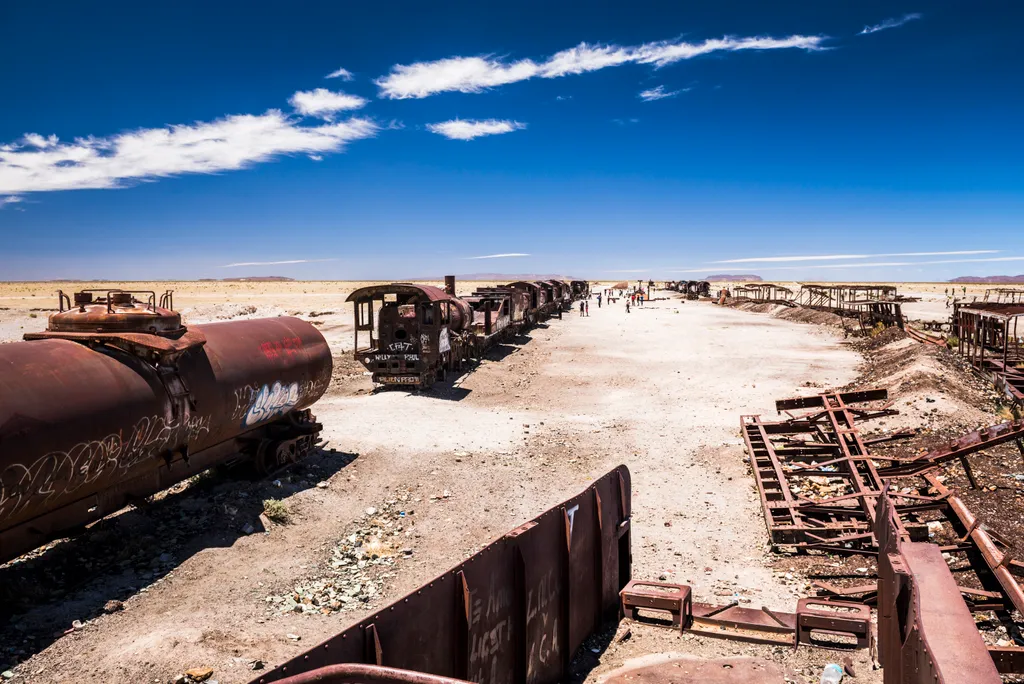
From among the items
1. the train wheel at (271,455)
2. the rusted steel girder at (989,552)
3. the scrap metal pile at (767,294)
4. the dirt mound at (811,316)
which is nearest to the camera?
the rusted steel girder at (989,552)

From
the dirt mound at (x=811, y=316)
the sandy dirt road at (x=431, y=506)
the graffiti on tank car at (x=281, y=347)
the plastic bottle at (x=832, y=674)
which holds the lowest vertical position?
the sandy dirt road at (x=431, y=506)

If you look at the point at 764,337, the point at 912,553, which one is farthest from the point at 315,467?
the point at 764,337

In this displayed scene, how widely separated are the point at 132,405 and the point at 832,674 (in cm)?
784

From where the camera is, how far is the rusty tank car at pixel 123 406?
6484 millimetres

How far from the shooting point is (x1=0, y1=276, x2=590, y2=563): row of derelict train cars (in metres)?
6.51

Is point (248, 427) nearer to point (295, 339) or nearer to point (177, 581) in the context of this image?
point (295, 339)

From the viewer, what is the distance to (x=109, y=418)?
719cm

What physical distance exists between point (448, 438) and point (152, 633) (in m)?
7.68

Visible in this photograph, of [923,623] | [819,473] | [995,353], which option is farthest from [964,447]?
[995,353]

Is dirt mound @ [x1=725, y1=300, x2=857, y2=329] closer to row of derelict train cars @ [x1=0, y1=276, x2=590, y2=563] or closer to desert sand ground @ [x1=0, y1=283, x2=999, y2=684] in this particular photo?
desert sand ground @ [x1=0, y1=283, x2=999, y2=684]

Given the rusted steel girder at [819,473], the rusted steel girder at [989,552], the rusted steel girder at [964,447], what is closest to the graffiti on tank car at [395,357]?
the rusted steel girder at [819,473]

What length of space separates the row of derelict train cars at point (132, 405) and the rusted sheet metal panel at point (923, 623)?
745cm

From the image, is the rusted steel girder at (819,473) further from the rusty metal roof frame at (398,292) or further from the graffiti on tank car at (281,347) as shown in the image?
the rusty metal roof frame at (398,292)

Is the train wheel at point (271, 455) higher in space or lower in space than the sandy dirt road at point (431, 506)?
higher
